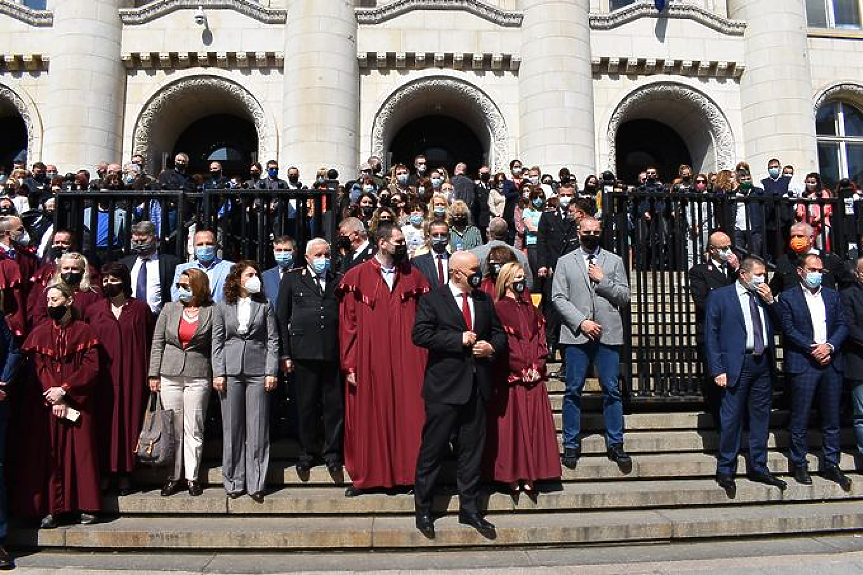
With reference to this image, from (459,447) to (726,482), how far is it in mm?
2641

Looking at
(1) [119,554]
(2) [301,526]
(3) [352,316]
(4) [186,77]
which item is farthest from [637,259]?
(4) [186,77]

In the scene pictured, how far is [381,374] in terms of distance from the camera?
18.0ft

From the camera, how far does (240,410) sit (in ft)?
17.7

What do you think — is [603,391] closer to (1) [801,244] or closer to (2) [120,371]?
(1) [801,244]

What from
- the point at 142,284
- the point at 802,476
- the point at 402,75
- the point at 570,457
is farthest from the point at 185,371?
the point at 402,75

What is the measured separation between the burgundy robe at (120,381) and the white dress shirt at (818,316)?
6.68 m

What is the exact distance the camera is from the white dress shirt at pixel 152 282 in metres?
6.36

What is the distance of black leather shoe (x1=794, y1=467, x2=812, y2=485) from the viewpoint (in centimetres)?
582

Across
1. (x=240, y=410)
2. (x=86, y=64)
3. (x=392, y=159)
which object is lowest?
(x=240, y=410)

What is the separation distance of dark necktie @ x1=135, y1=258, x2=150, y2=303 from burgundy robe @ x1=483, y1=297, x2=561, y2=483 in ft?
12.5

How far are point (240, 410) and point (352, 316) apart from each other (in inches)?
51.8

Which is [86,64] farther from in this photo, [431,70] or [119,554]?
[119,554]

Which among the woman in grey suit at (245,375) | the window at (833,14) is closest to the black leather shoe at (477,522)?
the woman in grey suit at (245,375)

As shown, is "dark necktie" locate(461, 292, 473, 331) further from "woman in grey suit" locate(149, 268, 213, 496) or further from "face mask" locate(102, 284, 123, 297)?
"face mask" locate(102, 284, 123, 297)
